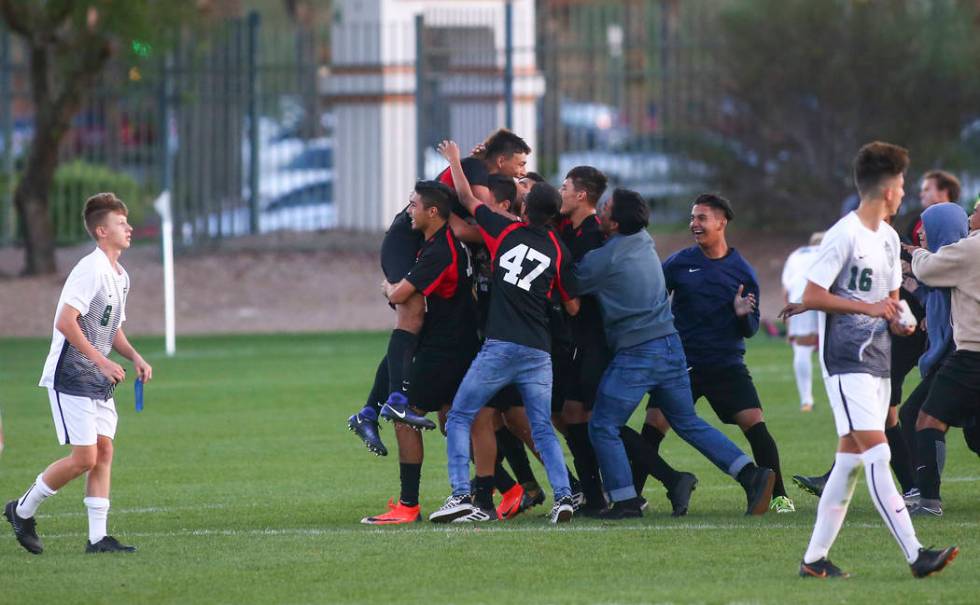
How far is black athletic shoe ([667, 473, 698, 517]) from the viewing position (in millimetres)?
9969

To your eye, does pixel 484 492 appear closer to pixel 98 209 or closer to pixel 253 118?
pixel 98 209

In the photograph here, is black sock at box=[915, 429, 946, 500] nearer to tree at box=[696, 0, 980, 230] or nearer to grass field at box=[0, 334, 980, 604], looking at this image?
grass field at box=[0, 334, 980, 604]

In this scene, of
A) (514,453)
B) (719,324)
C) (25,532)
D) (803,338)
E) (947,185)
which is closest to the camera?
(25,532)

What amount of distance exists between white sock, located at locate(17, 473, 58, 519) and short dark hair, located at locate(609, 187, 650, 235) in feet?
11.8

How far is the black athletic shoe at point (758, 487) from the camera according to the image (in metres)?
9.87

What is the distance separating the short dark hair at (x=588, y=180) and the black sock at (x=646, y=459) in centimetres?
146

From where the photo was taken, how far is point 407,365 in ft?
32.3

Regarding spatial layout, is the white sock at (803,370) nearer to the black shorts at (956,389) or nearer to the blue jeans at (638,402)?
the blue jeans at (638,402)

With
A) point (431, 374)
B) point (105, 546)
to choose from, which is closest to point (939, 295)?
point (431, 374)

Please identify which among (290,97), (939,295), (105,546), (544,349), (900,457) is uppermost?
(939,295)

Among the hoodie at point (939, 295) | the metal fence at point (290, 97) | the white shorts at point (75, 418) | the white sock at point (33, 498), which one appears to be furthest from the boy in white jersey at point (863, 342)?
the metal fence at point (290, 97)

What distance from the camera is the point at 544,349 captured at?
9.71m

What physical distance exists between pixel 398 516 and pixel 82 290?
241 centimetres

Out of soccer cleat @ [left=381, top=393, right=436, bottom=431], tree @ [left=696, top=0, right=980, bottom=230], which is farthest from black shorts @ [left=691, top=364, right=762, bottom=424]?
tree @ [left=696, top=0, right=980, bottom=230]
